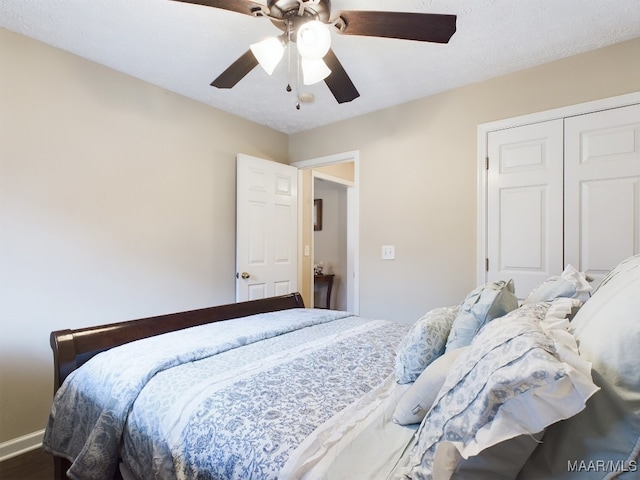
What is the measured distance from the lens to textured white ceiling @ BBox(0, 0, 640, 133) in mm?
1736

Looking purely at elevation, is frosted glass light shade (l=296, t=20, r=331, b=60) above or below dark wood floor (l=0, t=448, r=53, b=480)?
above

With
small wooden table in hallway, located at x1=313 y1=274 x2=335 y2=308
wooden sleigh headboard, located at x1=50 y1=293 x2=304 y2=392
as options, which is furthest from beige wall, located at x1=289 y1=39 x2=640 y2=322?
small wooden table in hallway, located at x1=313 y1=274 x2=335 y2=308

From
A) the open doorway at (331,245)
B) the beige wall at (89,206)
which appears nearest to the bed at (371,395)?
the beige wall at (89,206)

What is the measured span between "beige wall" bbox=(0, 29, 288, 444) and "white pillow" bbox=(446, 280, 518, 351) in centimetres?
225

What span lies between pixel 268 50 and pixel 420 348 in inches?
56.3

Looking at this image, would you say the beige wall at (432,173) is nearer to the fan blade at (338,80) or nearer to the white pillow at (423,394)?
the fan blade at (338,80)

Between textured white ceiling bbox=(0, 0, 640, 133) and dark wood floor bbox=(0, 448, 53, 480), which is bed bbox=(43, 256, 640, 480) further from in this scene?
textured white ceiling bbox=(0, 0, 640, 133)

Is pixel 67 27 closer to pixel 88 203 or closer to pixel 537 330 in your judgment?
pixel 88 203

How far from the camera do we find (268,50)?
1543mm

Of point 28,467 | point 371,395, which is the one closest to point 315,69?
point 371,395

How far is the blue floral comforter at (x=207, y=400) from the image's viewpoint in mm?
886

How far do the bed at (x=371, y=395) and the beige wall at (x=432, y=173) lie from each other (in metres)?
1.10

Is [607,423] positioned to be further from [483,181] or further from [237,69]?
[483,181]

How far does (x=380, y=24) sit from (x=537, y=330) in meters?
1.31
